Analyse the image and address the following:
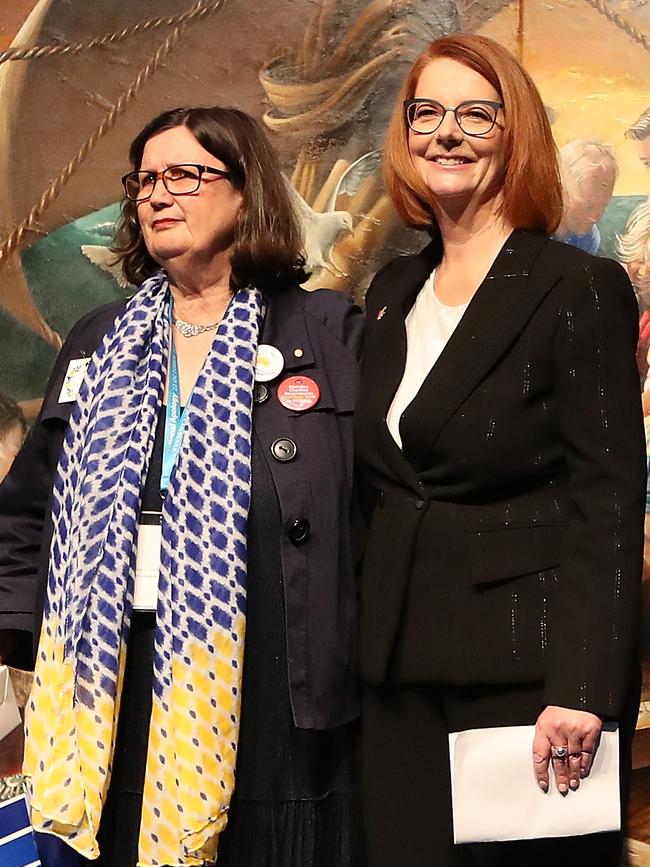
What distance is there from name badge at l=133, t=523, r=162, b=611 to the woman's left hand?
2.54 feet

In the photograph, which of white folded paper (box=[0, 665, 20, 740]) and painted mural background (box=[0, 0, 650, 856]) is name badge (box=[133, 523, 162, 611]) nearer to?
white folded paper (box=[0, 665, 20, 740])

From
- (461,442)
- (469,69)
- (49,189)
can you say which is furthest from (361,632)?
(49,189)

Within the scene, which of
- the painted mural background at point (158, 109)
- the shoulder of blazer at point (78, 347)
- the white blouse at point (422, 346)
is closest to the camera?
the white blouse at point (422, 346)

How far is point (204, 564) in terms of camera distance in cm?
213

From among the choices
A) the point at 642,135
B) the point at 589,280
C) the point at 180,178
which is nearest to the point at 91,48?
the point at 180,178

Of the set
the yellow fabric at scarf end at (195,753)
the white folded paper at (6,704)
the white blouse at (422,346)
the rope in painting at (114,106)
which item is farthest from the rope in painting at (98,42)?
the yellow fabric at scarf end at (195,753)

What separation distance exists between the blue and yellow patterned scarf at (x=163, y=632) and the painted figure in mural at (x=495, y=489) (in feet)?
0.84

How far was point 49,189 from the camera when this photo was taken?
333 cm

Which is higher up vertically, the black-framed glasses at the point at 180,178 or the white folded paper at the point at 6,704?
the black-framed glasses at the point at 180,178

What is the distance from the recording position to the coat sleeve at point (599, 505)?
1.88 meters

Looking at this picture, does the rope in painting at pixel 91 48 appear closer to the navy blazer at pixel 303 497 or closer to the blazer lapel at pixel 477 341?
the navy blazer at pixel 303 497

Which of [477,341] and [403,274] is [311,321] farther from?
[477,341]

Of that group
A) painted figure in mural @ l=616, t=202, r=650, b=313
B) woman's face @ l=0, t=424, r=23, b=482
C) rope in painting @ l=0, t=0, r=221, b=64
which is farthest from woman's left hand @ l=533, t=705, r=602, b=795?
rope in painting @ l=0, t=0, r=221, b=64

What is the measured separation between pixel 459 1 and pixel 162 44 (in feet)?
2.83
